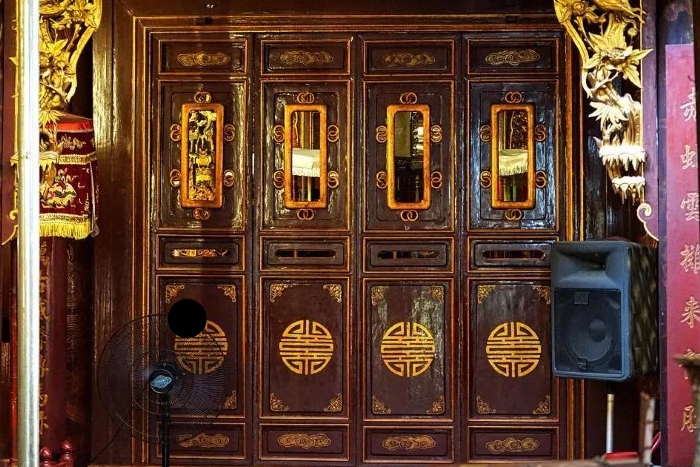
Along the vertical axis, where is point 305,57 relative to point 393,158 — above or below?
above

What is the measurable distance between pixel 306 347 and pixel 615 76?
7.97 feet

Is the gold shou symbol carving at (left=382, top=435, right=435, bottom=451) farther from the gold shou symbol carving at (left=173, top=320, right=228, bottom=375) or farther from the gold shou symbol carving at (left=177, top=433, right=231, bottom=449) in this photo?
the gold shou symbol carving at (left=173, top=320, right=228, bottom=375)

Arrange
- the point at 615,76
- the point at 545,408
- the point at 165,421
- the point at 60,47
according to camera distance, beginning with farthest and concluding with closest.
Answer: the point at 545,408, the point at 60,47, the point at 615,76, the point at 165,421

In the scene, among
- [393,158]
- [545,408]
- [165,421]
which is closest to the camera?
[165,421]

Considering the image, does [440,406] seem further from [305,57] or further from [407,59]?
[305,57]

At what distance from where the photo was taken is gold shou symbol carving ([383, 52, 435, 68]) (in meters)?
6.11

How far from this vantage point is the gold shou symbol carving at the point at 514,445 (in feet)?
19.7

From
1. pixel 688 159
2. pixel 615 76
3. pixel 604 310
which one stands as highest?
pixel 615 76

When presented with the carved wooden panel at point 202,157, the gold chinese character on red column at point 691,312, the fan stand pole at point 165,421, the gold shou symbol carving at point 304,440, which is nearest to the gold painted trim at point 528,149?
the gold chinese character on red column at point 691,312

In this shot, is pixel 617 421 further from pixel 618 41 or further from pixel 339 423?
pixel 618 41

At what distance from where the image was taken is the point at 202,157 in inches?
242

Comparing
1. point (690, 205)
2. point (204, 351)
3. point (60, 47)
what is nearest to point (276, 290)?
point (204, 351)

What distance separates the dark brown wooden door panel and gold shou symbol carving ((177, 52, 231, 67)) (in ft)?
4.40

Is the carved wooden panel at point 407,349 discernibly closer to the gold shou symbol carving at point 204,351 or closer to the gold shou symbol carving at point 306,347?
the gold shou symbol carving at point 306,347
